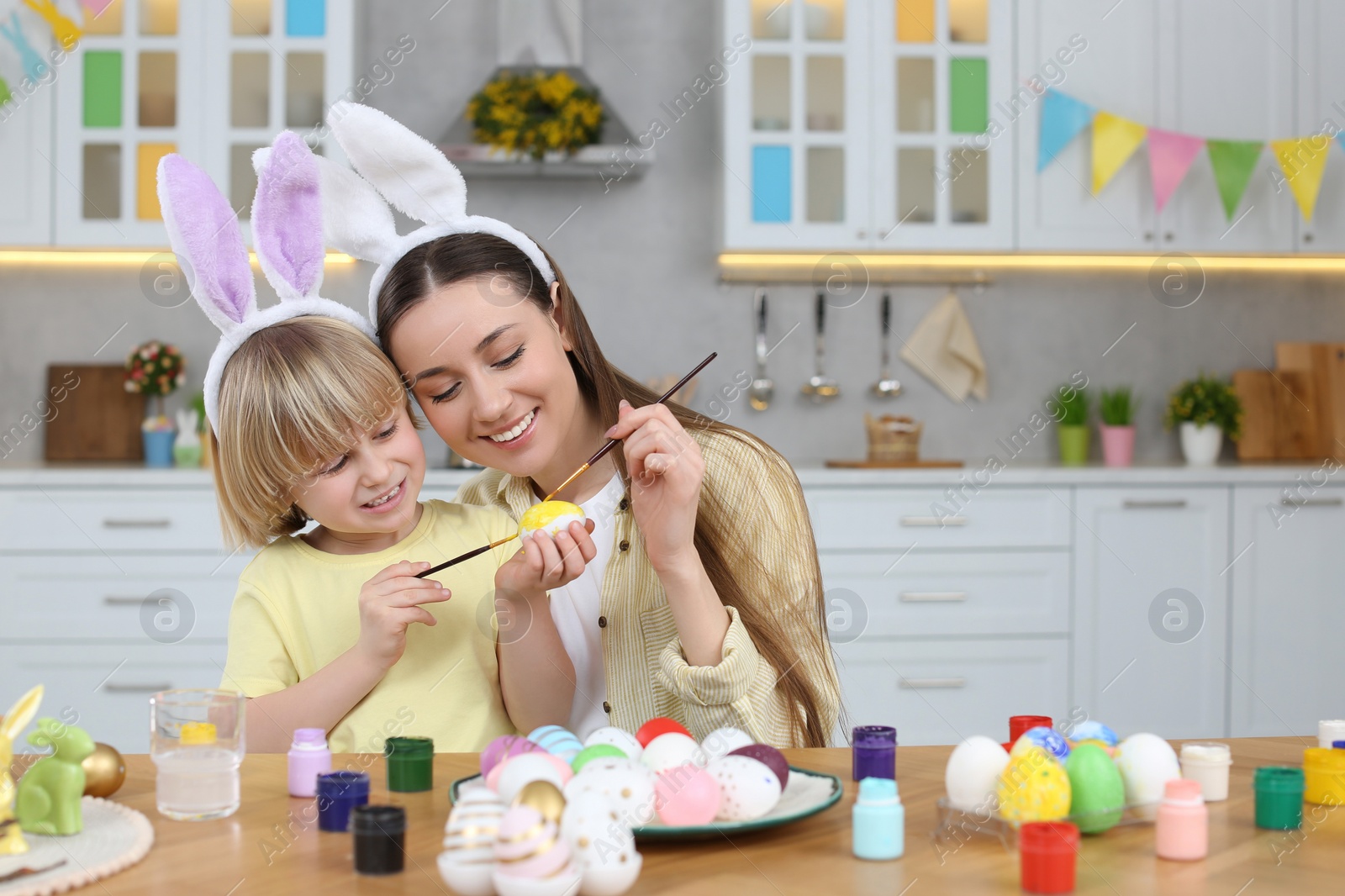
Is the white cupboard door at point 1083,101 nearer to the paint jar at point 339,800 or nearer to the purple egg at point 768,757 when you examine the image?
the purple egg at point 768,757

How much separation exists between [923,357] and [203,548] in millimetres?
2055

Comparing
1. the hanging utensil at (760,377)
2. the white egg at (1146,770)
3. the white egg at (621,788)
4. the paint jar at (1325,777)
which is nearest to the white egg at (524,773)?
the white egg at (621,788)

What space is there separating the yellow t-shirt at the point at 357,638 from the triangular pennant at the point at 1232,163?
8.46 feet

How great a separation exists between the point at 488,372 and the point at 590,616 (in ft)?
1.22

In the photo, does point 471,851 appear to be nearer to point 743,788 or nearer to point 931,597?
point 743,788

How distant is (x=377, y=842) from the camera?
0.75m

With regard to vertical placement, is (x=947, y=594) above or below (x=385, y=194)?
below

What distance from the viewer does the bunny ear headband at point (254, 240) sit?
1348mm

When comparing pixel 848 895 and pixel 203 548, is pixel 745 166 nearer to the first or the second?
pixel 203 548

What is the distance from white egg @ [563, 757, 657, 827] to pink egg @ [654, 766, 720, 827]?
0.01 m

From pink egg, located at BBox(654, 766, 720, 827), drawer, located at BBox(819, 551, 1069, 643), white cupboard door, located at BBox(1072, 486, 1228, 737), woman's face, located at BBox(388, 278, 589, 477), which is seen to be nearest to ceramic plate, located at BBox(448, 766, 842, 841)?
pink egg, located at BBox(654, 766, 720, 827)

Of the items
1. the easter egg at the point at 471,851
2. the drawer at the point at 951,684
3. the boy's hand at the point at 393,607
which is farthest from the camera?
the drawer at the point at 951,684

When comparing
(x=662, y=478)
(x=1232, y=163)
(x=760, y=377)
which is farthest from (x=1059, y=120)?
(x=662, y=478)

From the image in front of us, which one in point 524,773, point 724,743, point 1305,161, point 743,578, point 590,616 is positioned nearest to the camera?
point 524,773
